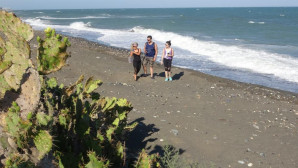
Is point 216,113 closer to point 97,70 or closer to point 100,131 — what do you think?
point 100,131

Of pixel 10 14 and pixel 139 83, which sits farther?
pixel 139 83

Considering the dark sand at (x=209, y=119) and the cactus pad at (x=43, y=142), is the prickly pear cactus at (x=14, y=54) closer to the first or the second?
the cactus pad at (x=43, y=142)

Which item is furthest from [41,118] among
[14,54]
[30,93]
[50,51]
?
[50,51]

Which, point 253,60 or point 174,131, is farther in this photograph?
point 253,60

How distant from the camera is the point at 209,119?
7.18 meters

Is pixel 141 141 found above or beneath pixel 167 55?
beneath

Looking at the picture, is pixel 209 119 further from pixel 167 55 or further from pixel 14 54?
pixel 14 54

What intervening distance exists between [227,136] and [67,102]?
3348 millimetres

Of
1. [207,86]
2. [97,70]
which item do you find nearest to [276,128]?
[207,86]

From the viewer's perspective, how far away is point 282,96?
10.9 metres

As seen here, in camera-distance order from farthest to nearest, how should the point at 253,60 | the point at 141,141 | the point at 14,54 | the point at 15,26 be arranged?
the point at 253,60, the point at 141,141, the point at 15,26, the point at 14,54

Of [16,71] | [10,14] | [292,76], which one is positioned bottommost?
[292,76]

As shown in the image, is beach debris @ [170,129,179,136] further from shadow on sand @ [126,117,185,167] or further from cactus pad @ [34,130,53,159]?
cactus pad @ [34,130,53,159]

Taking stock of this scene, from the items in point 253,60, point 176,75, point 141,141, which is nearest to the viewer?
point 141,141
